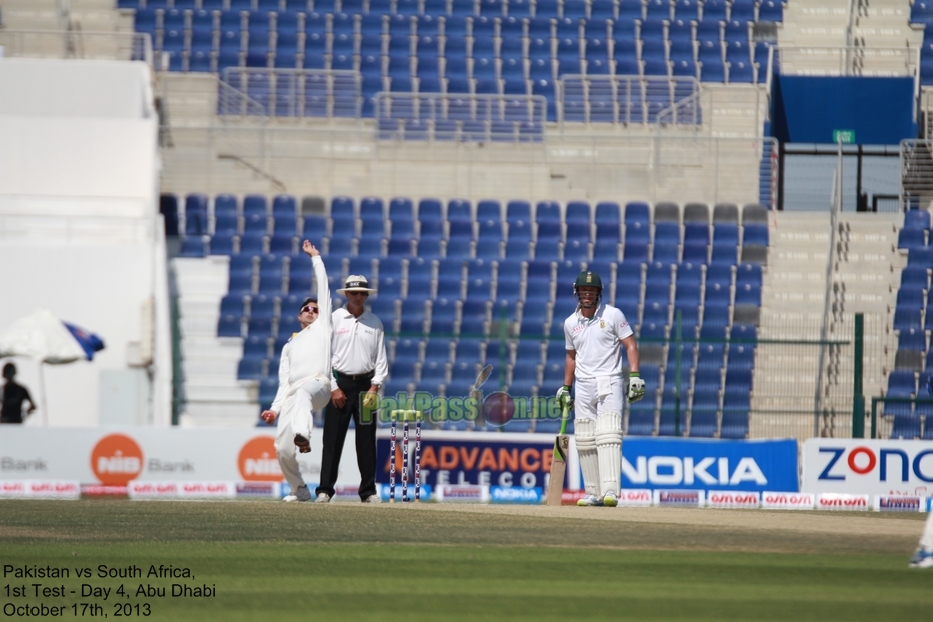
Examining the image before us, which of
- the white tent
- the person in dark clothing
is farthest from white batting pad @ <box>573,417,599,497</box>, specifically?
the person in dark clothing

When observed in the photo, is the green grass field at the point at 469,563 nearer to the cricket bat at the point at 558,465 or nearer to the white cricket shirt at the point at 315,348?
the cricket bat at the point at 558,465

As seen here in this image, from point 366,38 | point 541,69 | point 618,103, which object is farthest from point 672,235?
point 366,38

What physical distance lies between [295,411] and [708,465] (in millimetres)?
7060

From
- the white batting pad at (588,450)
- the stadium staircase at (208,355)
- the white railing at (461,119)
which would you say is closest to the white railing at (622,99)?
the white railing at (461,119)

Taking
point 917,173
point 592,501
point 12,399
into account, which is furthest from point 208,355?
point 917,173

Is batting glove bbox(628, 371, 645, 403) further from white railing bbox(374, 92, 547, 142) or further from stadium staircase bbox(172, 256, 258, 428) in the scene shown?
white railing bbox(374, 92, 547, 142)

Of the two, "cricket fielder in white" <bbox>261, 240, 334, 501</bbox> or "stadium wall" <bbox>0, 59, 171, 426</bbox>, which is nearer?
"cricket fielder in white" <bbox>261, 240, 334, 501</bbox>

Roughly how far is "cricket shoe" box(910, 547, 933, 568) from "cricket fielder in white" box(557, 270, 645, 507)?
13.7 feet

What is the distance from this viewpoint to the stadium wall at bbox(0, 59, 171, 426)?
65.7 feet

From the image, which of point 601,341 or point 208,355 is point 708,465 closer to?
point 601,341

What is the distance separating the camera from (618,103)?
81.8 ft

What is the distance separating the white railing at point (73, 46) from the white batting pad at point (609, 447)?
592 inches

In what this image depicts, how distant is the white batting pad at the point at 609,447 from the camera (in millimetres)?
11523

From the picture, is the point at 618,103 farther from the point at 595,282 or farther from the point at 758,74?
the point at 595,282
